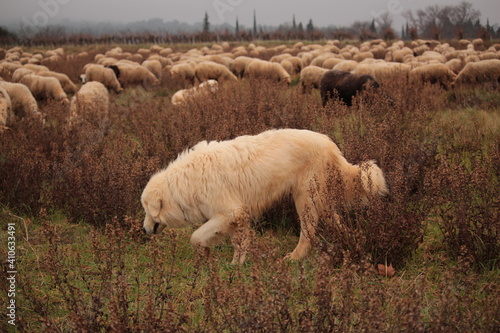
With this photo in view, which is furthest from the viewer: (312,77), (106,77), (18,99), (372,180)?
(106,77)

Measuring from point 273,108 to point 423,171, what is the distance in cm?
343

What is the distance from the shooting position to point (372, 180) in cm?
377

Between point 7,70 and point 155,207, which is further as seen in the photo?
point 7,70

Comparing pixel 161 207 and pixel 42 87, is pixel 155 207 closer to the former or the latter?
pixel 161 207

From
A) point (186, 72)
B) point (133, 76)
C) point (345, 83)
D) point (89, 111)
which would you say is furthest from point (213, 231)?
point (133, 76)

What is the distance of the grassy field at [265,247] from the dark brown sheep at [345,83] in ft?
5.84

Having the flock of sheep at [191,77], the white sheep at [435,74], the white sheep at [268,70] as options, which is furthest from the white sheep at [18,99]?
the white sheep at [435,74]

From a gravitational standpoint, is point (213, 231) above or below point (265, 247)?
below

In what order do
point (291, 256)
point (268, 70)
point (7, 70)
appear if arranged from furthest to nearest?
1. point (7, 70)
2. point (268, 70)
3. point (291, 256)

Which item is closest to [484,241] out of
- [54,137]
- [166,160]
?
[166,160]

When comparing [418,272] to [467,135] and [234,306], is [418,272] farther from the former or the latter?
[467,135]

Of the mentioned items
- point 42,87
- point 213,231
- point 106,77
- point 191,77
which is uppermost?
point 106,77

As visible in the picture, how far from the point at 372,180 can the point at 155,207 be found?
83.9 inches

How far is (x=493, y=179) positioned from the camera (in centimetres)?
487
